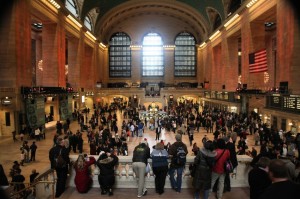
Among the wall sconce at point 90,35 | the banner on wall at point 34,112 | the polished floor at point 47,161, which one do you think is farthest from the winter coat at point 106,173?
the wall sconce at point 90,35

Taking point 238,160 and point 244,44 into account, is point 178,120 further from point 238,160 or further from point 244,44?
point 238,160

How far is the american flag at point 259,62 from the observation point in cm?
1948

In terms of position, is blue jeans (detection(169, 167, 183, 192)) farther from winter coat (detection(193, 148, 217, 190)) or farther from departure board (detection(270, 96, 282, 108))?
departure board (detection(270, 96, 282, 108))

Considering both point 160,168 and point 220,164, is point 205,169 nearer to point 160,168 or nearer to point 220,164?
point 220,164

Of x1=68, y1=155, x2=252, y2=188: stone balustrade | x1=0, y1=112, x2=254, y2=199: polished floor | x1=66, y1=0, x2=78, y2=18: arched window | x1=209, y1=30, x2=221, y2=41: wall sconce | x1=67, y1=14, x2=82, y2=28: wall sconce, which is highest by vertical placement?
x1=66, y1=0, x2=78, y2=18: arched window

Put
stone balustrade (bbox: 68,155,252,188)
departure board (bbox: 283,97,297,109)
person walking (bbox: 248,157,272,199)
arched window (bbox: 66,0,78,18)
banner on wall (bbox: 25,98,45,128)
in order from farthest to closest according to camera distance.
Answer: arched window (bbox: 66,0,78,18) < banner on wall (bbox: 25,98,45,128) < departure board (bbox: 283,97,297,109) < stone balustrade (bbox: 68,155,252,188) < person walking (bbox: 248,157,272,199)

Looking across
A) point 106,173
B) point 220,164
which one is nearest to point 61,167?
point 106,173

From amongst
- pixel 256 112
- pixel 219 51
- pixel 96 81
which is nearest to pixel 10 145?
pixel 256 112

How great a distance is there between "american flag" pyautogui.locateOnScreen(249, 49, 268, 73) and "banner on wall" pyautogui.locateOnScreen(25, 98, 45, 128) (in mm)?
16069

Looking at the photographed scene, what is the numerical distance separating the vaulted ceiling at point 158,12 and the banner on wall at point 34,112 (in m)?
16.8

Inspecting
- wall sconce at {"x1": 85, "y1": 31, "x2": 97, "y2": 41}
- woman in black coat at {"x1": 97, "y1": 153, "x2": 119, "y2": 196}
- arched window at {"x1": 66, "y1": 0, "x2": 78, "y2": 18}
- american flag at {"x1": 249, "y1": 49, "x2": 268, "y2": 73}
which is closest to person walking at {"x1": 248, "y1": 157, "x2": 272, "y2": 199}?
woman in black coat at {"x1": 97, "y1": 153, "x2": 119, "y2": 196}

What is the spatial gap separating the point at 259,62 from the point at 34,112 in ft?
53.7

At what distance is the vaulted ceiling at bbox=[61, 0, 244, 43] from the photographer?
34019 mm

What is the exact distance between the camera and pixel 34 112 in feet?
62.4
